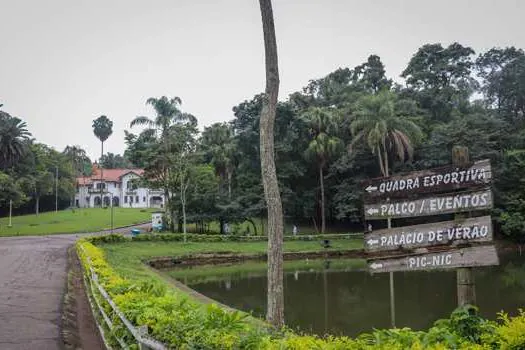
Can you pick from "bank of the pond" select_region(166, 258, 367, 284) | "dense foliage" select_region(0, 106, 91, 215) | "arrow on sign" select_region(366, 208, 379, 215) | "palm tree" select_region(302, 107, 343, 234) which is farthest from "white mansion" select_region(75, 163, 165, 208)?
"arrow on sign" select_region(366, 208, 379, 215)

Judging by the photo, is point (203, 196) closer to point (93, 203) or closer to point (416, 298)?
point (416, 298)

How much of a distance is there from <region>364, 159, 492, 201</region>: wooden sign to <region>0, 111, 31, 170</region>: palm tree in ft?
200

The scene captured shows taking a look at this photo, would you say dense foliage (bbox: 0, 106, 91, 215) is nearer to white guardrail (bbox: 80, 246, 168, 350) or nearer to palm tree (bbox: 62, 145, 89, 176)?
palm tree (bbox: 62, 145, 89, 176)

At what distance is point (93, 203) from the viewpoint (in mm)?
94375

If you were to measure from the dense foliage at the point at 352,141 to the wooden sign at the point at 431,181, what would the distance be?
32.0 metres

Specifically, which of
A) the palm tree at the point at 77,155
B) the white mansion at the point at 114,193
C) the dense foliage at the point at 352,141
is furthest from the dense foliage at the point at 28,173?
the dense foliage at the point at 352,141

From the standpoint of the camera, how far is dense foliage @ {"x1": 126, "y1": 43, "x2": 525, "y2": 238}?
38469 mm

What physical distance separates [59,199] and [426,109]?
5964 centimetres

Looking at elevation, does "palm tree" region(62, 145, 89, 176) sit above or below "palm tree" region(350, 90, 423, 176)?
above

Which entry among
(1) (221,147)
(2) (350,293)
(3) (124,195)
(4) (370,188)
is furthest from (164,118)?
(3) (124,195)

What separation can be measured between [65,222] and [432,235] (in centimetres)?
5913

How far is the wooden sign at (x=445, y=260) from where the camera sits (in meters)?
4.63

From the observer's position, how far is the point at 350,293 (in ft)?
65.9

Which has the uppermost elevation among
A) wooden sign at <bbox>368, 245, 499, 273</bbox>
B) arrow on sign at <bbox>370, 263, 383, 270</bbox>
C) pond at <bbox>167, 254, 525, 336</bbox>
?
wooden sign at <bbox>368, 245, 499, 273</bbox>
